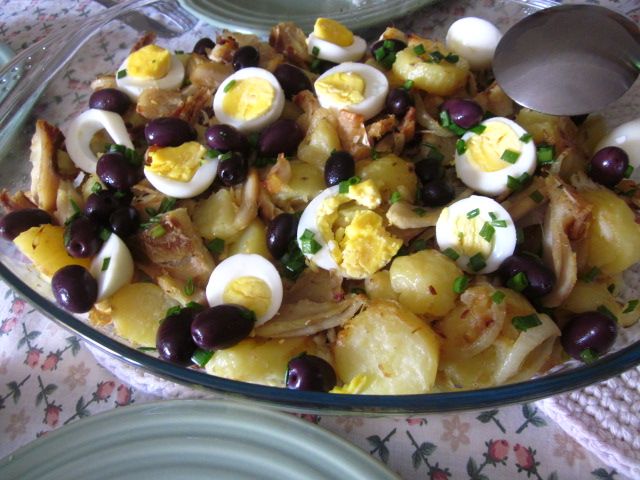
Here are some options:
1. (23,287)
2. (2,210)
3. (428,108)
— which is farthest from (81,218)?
(428,108)

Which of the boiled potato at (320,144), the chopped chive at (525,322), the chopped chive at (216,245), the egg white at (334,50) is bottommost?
the chopped chive at (525,322)

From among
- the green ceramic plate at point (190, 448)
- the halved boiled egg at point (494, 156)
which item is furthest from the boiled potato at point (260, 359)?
the halved boiled egg at point (494, 156)

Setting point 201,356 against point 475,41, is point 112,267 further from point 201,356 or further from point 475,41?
point 475,41

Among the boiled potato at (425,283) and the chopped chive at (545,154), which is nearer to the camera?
the boiled potato at (425,283)

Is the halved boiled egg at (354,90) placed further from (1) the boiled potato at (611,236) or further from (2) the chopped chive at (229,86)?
(1) the boiled potato at (611,236)

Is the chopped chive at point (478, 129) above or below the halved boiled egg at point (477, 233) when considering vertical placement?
above

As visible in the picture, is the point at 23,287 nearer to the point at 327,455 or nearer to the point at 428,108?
the point at 327,455

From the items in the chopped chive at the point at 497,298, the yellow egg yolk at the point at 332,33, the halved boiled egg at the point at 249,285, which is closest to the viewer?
the chopped chive at the point at 497,298

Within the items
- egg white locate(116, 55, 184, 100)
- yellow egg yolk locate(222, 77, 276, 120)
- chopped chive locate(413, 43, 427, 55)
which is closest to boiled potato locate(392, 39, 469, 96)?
chopped chive locate(413, 43, 427, 55)
